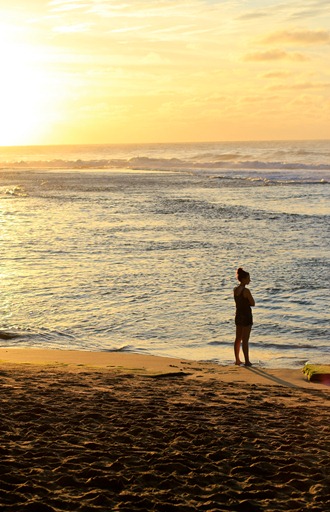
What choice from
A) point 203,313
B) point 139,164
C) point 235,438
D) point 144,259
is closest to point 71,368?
point 235,438

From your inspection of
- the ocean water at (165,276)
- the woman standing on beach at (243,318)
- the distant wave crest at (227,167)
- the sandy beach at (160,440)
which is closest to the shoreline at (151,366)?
the sandy beach at (160,440)

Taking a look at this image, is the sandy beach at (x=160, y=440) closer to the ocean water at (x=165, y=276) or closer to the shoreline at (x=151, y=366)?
the shoreline at (x=151, y=366)

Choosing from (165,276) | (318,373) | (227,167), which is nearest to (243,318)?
(318,373)

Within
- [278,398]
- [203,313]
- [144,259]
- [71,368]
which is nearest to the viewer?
[278,398]

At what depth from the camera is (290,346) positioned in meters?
11.4

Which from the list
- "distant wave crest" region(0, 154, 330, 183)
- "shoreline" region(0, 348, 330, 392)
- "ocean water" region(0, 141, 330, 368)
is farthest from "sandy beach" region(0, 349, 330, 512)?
"distant wave crest" region(0, 154, 330, 183)

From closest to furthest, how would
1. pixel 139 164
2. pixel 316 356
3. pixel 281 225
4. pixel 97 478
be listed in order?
pixel 97 478
pixel 316 356
pixel 281 225
pixel 139 164

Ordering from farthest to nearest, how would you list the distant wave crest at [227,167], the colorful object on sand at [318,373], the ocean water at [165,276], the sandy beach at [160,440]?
the distant wave crest at [227,167], the ocean water at [165,276], the colorful object on sand at [318,373], the sandy beach at [160,440]

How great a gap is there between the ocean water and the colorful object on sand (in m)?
0.69

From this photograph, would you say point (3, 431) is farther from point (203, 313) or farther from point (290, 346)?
point (203, 313)

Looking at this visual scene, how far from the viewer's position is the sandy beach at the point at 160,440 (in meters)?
5.40

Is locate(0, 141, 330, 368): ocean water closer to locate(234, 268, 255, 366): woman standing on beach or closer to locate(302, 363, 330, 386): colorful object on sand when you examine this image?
locate(234, 268, 255, 366): woman standing on beach

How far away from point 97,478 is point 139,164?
8959 cm

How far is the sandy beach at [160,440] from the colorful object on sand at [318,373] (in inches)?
5.0
